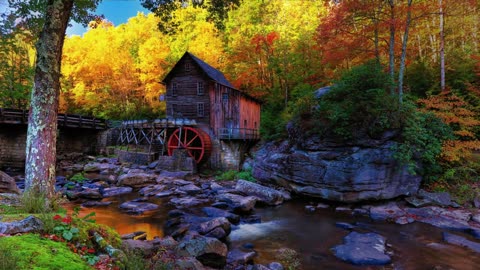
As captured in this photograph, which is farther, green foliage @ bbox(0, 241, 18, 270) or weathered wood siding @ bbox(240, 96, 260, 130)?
weathered wood siding @ bbox(240, 96, 260, 130)

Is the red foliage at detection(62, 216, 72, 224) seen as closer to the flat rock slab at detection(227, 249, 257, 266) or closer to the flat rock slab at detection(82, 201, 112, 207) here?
the flat rock slab at detection(227, 249, 257, 266)

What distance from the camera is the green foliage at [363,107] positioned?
36.1 ft

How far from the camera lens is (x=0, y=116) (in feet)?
62.5

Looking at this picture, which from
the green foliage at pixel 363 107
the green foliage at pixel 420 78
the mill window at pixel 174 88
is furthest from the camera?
the mill window at pixel 174 88

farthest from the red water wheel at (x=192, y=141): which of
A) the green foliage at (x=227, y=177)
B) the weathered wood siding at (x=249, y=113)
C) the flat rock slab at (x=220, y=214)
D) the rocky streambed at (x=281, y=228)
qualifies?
the flat rock slab at (x=220, y=214)

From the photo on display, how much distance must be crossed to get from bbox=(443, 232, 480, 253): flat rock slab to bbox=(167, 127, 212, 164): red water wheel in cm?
1474

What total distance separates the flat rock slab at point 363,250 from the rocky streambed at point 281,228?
24mm

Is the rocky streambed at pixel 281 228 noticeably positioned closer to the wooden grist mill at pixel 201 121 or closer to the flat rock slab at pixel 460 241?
the flat rock slab at pixel 460 241

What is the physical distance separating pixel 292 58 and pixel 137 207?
18.4 meters

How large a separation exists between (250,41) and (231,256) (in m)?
23.5

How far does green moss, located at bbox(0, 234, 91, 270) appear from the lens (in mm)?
2553

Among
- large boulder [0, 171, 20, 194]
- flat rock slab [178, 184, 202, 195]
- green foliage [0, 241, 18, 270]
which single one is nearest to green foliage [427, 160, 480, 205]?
flat rock slab [178, 184, 202, 195]

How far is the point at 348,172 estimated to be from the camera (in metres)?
10.9

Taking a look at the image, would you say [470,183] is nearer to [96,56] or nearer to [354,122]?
[354,122]
